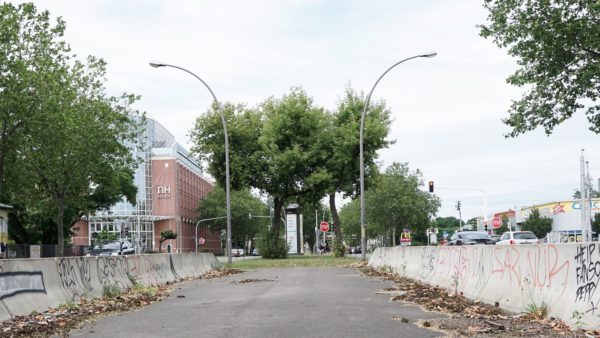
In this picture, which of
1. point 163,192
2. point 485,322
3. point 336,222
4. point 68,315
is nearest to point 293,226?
point 336,222

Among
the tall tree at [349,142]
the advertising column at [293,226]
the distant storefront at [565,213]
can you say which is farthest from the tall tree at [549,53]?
the distant storefront at [565,213]

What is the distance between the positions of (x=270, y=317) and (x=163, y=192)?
328 feet

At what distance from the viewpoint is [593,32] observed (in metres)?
21.6

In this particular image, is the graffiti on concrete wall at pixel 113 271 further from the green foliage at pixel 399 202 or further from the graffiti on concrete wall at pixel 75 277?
the green foliage at pixel 399 202

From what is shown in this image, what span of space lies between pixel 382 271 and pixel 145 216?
79533 mm

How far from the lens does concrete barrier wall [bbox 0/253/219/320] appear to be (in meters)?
10.1

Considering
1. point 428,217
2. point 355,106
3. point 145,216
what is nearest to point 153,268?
point 355,106

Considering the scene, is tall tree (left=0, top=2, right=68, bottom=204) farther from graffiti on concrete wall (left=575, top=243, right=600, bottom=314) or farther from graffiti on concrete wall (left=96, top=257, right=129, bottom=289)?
graffiti on concrete wall (left=575, top=243, right=600, bottom=314)

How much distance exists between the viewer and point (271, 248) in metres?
42.3

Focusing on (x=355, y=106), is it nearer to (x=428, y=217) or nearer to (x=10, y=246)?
(x=10, y=246)

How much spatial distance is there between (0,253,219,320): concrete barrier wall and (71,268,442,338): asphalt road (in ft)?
3.88

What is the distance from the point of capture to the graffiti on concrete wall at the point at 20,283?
32.3ft

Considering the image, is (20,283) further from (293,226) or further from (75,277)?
(293,226)

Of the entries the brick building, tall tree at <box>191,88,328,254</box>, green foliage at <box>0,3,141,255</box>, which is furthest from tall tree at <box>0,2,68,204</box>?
the brick building
